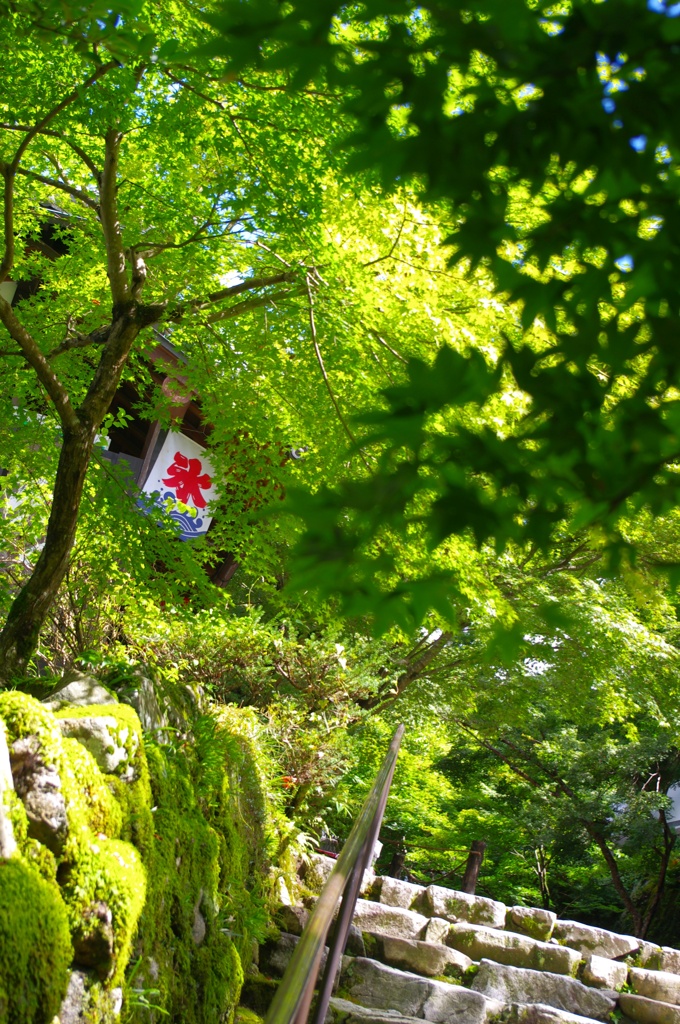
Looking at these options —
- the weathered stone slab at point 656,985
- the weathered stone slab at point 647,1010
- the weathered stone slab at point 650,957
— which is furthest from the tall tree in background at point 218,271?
the weathered stone slab at point 650,957

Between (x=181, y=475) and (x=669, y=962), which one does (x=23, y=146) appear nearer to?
(x=181, y=475)


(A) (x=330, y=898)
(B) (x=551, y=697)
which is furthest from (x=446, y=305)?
(B) (x=551, y=697)

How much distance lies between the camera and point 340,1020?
5.06 metres

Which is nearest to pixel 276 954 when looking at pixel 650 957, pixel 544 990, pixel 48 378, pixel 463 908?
pixel 544 990

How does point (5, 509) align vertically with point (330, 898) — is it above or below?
above

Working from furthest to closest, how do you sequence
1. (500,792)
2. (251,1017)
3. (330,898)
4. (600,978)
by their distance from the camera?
(500,792), (600,978), (251,1017), (330,898)

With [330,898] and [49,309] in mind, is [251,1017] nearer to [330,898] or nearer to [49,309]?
[330,898]

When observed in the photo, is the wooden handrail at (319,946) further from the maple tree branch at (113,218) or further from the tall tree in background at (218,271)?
the maple tree branch at (113,218)

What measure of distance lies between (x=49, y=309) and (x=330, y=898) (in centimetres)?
588

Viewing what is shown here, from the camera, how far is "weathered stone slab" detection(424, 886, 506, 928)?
8.98 metres

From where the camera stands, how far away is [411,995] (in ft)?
19.9

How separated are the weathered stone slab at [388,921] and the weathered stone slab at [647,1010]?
1.95 metres

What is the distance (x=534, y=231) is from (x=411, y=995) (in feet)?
20.5

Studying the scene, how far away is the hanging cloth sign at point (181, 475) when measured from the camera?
9.59 meters
